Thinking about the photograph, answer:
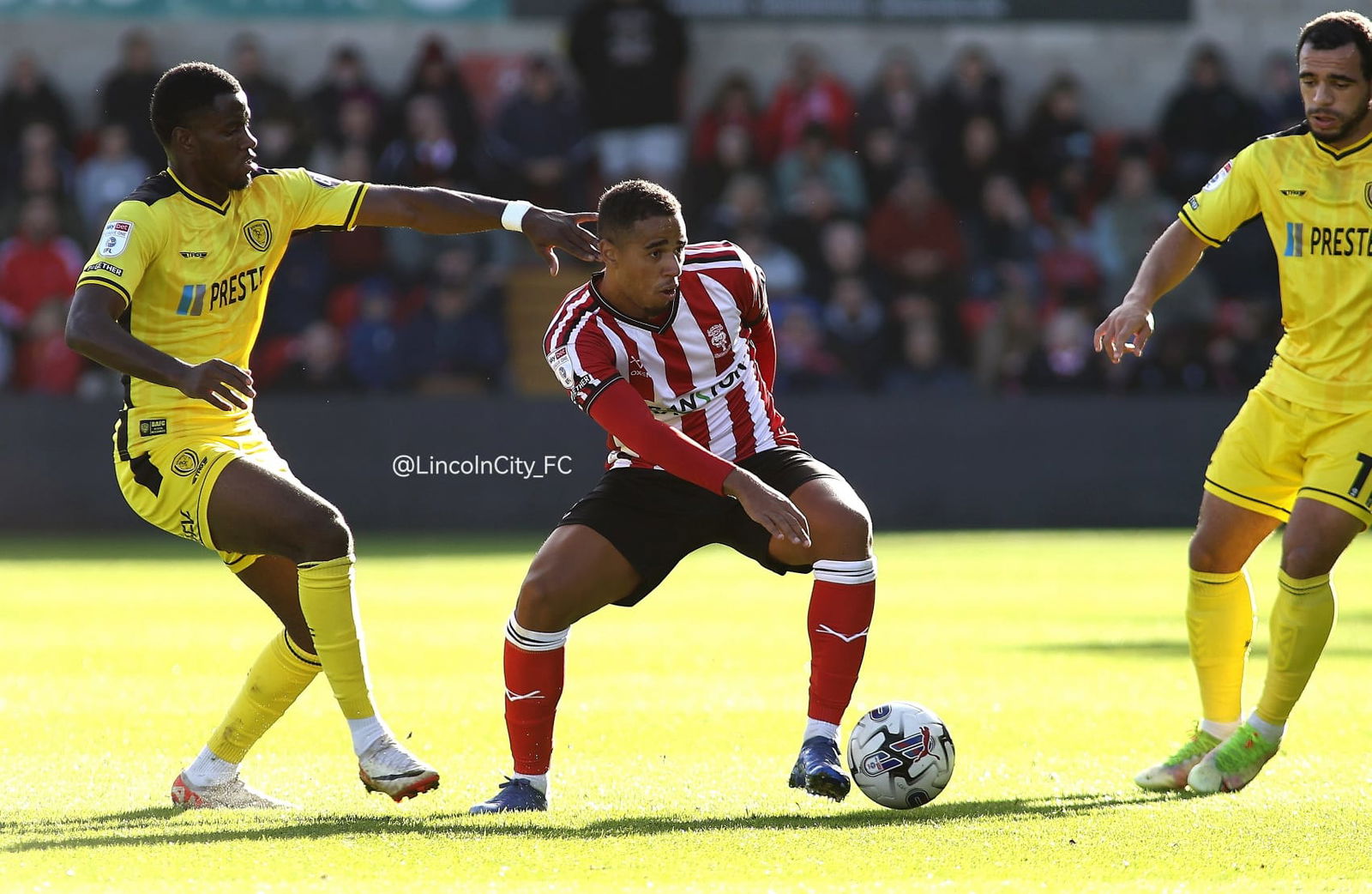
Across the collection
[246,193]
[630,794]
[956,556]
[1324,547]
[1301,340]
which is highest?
[246,193]

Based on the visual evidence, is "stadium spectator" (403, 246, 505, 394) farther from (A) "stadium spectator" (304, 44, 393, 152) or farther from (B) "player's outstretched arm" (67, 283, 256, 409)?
(B) "player's outstretched arm" (67, 283, 256, 409)

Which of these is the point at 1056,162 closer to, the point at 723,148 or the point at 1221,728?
the point at 723,148

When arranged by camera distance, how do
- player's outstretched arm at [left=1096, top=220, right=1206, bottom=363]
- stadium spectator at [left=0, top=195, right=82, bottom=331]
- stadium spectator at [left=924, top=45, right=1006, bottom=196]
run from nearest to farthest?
player's outstretched arm at [left=1096, top=220, right=1206, bottom=363] < stadium spectator at [left=0, top=195, right=82, bottom=331] < stadium spectator at [left=924, top=45, right=1006, bottom=196]

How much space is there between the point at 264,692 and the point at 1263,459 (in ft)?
10.6

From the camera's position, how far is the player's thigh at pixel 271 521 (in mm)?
5438

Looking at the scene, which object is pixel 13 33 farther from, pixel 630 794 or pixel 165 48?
pixel 630 794

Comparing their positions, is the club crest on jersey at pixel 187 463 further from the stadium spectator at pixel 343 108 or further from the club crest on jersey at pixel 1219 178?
the stadium spectator at pixel 343 108

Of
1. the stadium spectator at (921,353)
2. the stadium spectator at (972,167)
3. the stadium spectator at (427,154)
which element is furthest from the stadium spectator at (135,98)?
the stadium spectator at (972,167)

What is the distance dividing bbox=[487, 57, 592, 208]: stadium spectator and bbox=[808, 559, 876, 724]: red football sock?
12.7 m

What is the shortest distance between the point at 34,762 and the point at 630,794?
6.97 feet

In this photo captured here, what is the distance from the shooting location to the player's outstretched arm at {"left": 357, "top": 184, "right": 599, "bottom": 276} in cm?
605

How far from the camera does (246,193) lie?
19.3ft

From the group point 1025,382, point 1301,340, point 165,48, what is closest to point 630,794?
point 1301,340

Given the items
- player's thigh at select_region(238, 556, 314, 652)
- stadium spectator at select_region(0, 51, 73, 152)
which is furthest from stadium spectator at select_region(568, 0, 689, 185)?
player's thigh at select_region(238, 556, 314, 652)
